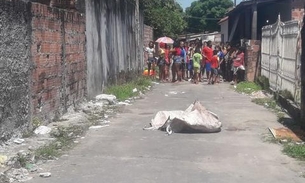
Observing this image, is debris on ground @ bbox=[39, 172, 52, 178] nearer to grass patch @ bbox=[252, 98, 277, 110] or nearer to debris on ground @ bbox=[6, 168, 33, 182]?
debris on ground @ bbox=[6, 168, 33, 182]

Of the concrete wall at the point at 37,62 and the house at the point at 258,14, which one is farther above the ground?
the house at the point at 258,14

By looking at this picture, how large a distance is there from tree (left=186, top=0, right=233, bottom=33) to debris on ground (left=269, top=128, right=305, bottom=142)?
58.0m

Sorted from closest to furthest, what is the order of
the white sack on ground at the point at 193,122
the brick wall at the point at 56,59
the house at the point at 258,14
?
the brick wall at the point at 56,59
the white sack on ground at the point at 193,122
the house at the point at 258,14

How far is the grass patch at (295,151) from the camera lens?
325 inches

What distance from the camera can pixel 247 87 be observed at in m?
20.0

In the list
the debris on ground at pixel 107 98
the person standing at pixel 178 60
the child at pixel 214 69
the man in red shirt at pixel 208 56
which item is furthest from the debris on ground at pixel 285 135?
the person standing at pixel 178 60

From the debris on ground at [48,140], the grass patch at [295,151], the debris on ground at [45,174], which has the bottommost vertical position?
the grass patch at [295,151]

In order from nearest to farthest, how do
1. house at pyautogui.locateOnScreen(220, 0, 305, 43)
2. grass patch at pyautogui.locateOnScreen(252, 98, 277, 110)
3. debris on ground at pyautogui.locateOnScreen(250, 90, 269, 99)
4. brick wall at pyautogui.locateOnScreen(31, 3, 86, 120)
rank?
brick wall at pyautogui.locateOnScreen(31, 3, 86, 120) < grass patch at pyautogui.locateOnScreen(252, 98, 277, 110) < debris on ground at pyautogui.locateOnScreen(250, 90, 269, 99) < house at pyautogui.locateOnScreen(220, 0, 305, 43)

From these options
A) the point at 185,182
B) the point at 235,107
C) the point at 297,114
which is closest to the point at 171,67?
the point at 235,107

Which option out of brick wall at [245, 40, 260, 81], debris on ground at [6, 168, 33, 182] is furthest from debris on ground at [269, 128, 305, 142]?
brick wall at [245, 40, 260, 81]

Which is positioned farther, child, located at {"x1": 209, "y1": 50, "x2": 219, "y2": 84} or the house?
child, located at {"x1": 209, "y1": 50, "x2": 219, "y2": 84}

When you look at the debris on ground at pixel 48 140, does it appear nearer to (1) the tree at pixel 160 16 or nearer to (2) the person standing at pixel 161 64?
(2) the person standing at pixel 161 64

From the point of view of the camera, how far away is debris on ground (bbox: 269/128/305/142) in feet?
31.6

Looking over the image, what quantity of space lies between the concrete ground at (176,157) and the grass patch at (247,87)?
6.42 meters
